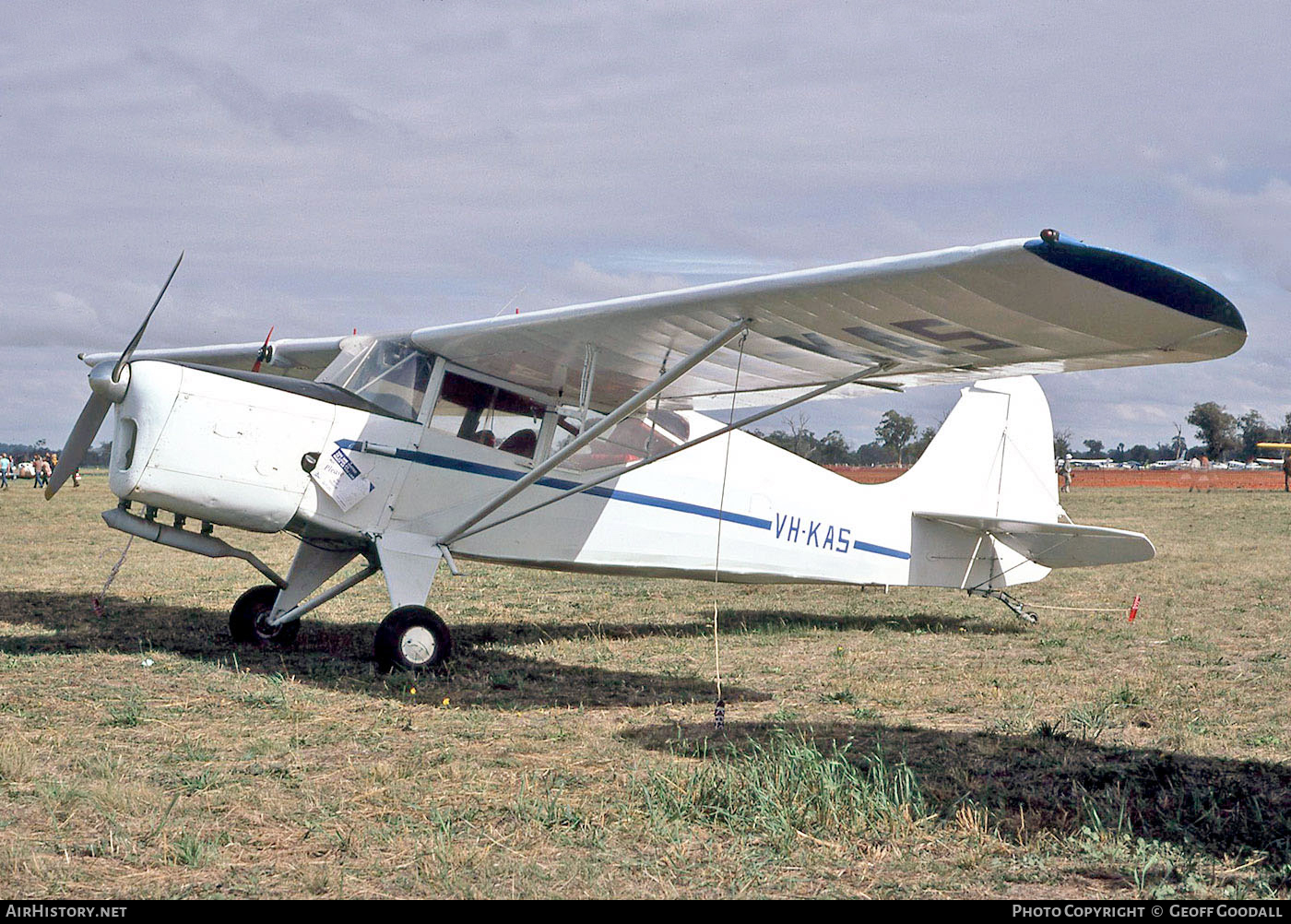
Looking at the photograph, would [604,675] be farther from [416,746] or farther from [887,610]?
[887,610]

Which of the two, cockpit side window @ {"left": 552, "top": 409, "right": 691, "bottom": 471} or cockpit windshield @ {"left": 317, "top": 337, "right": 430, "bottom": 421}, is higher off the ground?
cockpit windshield @ {"left": 317, "top": 337, "right": 430, "bottom": 421}

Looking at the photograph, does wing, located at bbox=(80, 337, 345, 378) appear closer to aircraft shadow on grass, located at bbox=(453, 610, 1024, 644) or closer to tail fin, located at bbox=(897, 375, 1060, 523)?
aircraft shadow on grass, located at bbox=(453, 610, 1024, 644)

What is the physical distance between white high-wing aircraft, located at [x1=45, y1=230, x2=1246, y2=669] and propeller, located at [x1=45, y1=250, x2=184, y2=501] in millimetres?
23

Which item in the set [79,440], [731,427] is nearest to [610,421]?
[731,427]

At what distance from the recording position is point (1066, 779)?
441 cm

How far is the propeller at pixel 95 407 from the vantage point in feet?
21.8

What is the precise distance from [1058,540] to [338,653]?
6.07 m

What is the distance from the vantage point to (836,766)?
4320 mm

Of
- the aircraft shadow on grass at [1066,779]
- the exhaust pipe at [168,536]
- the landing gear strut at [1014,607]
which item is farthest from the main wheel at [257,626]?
the landing gear strut at [1014,607]

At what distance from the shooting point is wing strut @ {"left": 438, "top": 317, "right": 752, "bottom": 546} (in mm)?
6238

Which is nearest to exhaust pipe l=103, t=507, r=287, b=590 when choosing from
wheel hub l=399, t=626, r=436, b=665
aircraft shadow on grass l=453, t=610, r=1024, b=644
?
wheel hub l=399, t=626, r=436, b=665

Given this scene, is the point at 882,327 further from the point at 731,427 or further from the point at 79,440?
the point at 79,440

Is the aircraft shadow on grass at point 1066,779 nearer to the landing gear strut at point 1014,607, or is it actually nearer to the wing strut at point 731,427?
the wing strut at point 731,427

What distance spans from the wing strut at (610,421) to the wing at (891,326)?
0.54ft
